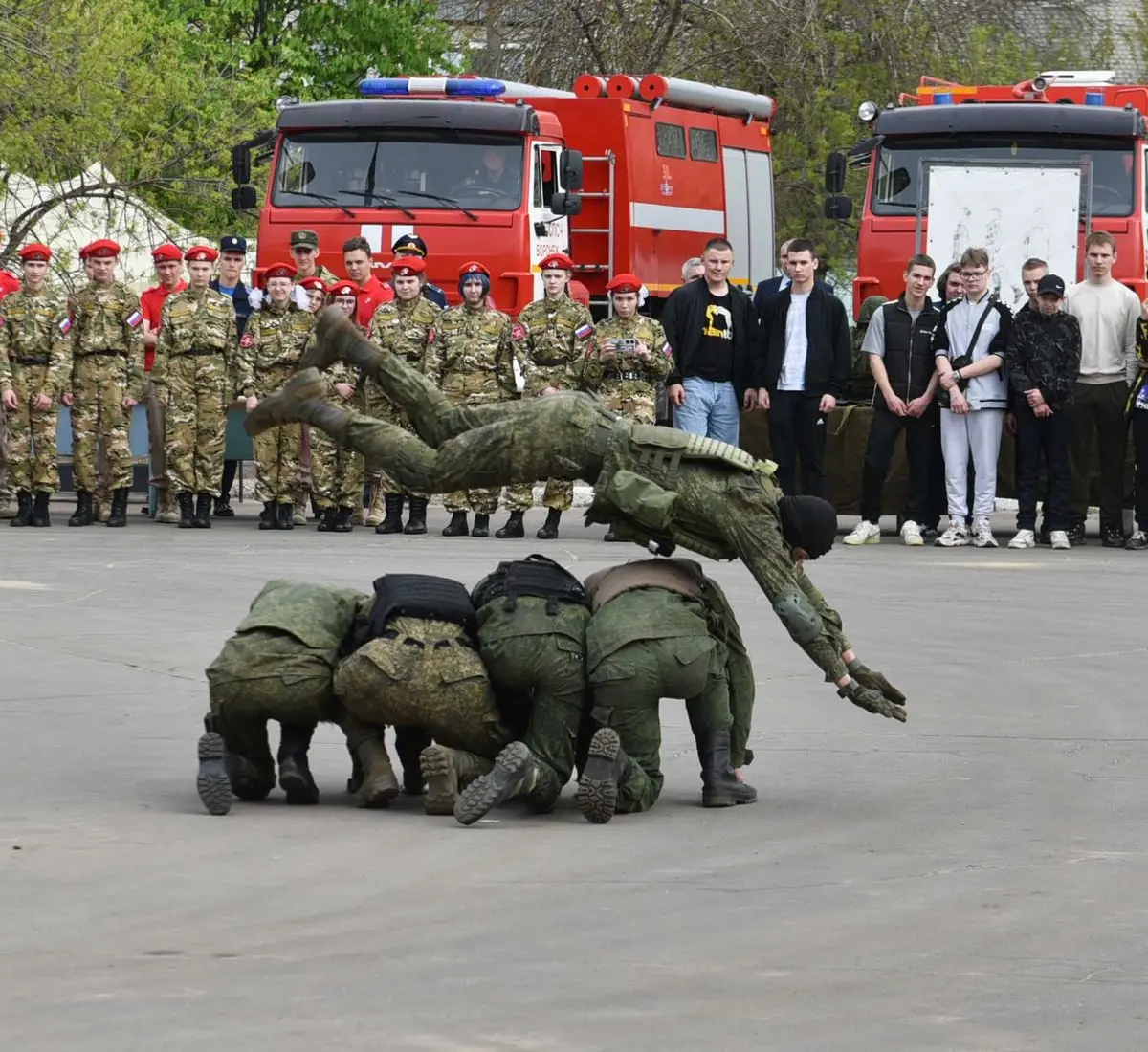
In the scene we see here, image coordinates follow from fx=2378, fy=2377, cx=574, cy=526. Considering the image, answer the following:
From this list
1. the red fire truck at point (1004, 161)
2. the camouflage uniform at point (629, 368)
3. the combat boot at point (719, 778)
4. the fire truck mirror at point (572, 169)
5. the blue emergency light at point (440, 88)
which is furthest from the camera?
the blue emergency light at point (440, 88)

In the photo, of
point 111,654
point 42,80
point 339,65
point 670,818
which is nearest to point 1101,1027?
point 670,818

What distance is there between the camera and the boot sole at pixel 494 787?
7.07 metres

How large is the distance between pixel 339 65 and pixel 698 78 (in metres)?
8.98

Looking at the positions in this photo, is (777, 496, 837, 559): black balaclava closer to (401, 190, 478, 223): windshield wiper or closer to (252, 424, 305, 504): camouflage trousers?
(252, 424, 305, 504): camouflage trousers

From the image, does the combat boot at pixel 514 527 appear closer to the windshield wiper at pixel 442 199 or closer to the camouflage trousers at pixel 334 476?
the camouflage trousers at pixel 334 476

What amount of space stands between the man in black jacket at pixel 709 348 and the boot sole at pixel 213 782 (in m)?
9.67

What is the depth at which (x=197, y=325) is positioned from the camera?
17.6 m

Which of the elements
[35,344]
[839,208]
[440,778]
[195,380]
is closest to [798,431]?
[195,380]

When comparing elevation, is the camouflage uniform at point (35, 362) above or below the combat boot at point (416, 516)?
above

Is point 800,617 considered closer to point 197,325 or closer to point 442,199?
point 197,325

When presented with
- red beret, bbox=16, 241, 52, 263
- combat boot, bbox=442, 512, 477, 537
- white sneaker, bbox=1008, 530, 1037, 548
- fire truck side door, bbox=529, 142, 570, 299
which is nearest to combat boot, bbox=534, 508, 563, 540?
combat boot, bbox=442, 512, 477, 537

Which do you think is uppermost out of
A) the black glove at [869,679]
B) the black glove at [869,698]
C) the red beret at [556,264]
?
the red beret at [556,264]

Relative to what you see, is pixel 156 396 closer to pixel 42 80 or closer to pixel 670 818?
pixel 42 80

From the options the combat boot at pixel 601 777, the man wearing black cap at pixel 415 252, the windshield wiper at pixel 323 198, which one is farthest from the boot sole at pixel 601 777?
the windshield wiper at pixel 323 198
